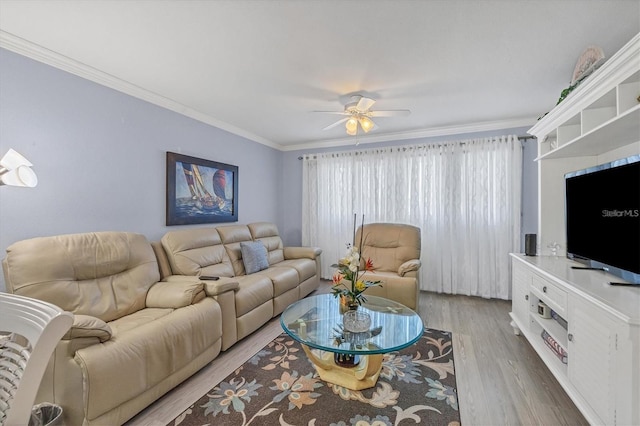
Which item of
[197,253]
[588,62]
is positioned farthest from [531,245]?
[197,253]

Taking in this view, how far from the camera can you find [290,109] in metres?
3.28

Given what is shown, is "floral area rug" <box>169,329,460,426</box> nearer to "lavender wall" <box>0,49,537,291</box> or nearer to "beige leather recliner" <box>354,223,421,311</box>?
"beige leather recliner" <box>354,223,421,311</box>

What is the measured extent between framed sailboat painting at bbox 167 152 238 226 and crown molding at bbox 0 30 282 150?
546 mm

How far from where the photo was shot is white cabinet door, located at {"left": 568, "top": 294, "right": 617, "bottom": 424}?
135 cm

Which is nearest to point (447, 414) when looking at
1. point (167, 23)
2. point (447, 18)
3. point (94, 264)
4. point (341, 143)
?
point (447, 18)

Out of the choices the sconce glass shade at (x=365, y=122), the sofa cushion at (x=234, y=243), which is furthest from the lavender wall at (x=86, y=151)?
the sconce glass shade at (x=365, y=122)

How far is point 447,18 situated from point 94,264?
9.97 feet

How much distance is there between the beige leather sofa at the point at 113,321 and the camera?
4.79 feet

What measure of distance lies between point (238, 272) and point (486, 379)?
2.71 metres

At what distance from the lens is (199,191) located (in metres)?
3.45

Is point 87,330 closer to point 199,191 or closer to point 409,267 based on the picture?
point 199,191

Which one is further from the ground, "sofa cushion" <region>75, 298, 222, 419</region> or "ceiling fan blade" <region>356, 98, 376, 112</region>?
"ceiling fan blade" <region>356, 98, 376, 112</region>

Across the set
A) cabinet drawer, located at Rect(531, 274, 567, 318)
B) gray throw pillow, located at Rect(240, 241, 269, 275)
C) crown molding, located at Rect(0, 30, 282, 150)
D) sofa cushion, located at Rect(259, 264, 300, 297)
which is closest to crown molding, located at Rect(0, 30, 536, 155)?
crown molding, located at Rect(0, 30, 282, 150)

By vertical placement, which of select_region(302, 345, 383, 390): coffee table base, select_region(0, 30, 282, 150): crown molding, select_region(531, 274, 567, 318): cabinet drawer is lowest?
select_region(302, 345, 383, 390): coffee table base
